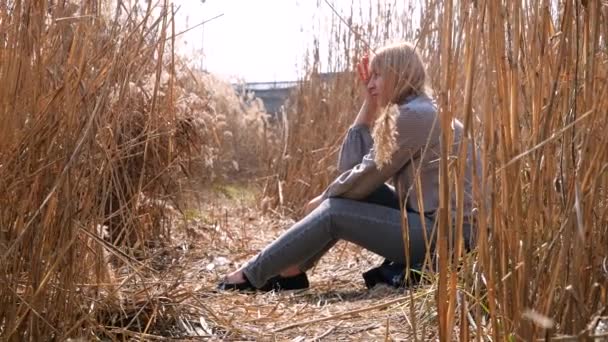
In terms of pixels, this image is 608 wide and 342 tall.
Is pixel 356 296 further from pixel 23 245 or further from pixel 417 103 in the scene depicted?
pixel 23 245

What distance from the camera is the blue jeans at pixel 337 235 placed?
227 cm

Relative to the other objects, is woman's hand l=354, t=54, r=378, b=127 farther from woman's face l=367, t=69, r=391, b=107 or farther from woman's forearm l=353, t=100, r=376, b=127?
woman's face l=367, t=69, r=391, b=107

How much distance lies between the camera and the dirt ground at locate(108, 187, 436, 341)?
1.66 metres

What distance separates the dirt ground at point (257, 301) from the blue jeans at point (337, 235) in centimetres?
8

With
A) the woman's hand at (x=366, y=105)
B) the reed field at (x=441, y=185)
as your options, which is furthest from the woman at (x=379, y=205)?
the reed field at (x=441, y=185)

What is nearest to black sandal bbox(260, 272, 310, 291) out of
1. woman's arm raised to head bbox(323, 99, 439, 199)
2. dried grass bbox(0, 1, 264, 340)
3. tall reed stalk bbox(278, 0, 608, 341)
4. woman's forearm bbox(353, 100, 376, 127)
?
woman's arm raised to head bbox(323, 99, 439, 199)

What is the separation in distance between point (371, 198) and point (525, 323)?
146cm

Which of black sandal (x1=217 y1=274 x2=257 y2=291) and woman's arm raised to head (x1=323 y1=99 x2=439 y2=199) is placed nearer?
woman's arm raised to head (x1=323 y1=99 x2=439 y2=199)

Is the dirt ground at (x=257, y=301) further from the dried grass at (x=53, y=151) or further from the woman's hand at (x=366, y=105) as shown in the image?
the woman's hand at (x=366, y=105)

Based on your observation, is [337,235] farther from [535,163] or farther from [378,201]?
[535,163]

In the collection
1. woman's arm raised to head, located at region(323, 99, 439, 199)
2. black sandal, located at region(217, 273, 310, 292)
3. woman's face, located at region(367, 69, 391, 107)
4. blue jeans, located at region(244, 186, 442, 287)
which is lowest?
black sandal, located at region(217, 273, 310, 292)

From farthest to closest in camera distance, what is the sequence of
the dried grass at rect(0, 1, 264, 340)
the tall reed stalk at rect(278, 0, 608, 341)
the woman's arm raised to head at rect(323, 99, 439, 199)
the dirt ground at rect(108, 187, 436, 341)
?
1. the woman's arm raised to head at rect(323, 99, 439, 199)
2. the dirt ground at rect(108, 187, 436, 341)
3. the dried grass at rect(0, 1, 264, 340)
4. the tall reed stalk at rect(278, 0, 608, 341)

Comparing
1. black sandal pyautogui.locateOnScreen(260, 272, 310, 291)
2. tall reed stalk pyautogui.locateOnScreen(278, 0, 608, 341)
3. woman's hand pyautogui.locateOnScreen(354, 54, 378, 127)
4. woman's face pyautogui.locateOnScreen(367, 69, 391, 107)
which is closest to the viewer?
tall reed stalk pyautogui.locateOnScreen(278, 0, 608, 341)

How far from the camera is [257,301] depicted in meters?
2.22
